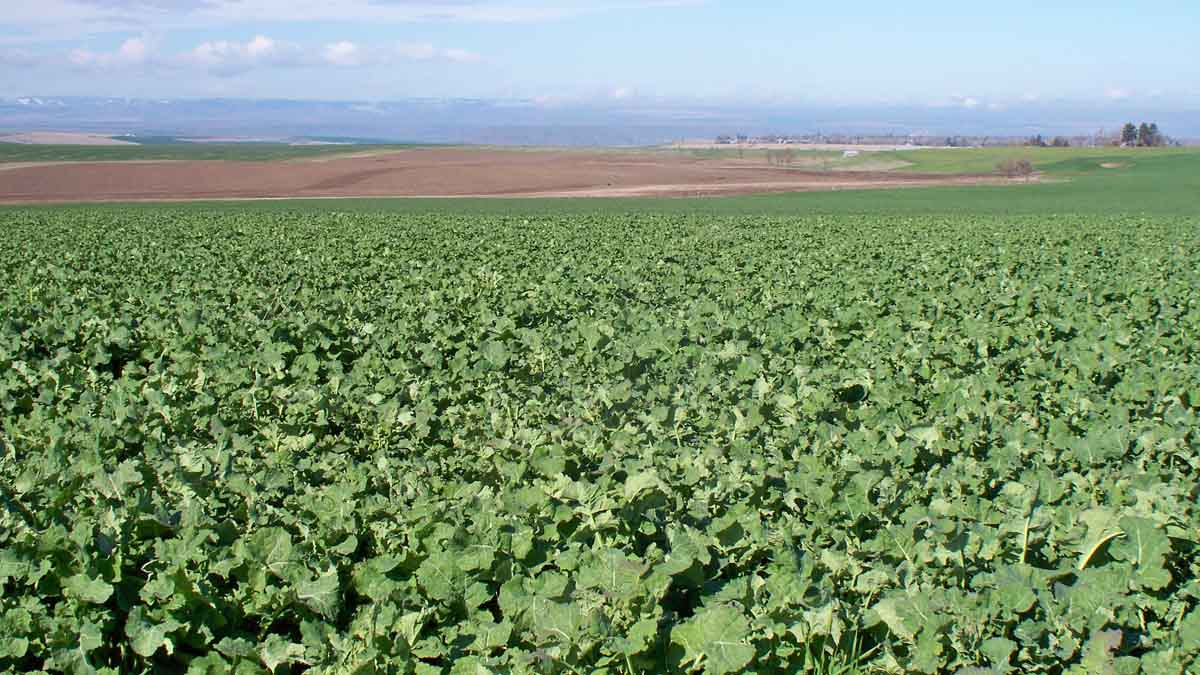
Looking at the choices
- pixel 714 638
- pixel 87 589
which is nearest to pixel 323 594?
pixel 87 589

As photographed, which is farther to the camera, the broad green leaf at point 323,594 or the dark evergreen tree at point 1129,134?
the dark evergreen tree at point 1129,134

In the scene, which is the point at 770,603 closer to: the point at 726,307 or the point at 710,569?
the point at 710,569

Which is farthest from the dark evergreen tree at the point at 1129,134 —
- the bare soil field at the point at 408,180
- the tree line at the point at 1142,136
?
the bare soil field at the point at 408,180

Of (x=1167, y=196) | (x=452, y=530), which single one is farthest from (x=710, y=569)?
(x=1167, y=196)

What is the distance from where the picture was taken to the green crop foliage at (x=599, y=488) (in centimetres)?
343

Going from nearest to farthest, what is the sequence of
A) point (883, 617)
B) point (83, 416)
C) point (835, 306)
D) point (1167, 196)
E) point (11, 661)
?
point (11, 661), point (883, 617), point (83, 416), point (835, 306), point (1167, 196)

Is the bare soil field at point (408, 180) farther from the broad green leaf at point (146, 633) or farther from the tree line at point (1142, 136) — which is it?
the tree line at point (1142, 136)

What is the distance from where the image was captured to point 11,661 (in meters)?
3.31

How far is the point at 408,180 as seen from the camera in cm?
7250

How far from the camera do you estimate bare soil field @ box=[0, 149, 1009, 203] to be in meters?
62.5

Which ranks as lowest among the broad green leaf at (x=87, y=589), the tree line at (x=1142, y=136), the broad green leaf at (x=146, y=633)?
the broad green leaf at (x=146, y=633)

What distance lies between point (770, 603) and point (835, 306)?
8.25 metres

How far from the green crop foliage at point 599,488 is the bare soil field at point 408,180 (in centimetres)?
5235

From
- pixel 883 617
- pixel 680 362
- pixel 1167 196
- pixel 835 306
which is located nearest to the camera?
pixel 883 617
